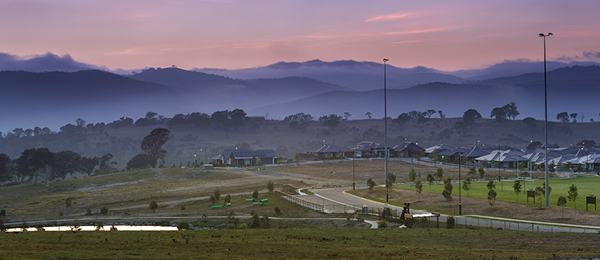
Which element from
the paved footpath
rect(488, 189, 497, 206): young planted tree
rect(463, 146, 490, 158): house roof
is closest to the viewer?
the paved footpath

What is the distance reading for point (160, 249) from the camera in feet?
75.8

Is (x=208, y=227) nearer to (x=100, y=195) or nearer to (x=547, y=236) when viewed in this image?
(x=547, y=236)

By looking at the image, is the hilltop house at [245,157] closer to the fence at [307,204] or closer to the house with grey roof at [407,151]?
the house with grey roof at [407,151]

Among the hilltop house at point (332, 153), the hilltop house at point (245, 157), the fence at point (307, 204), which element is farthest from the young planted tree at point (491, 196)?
the hilltop house at point (332, 153)

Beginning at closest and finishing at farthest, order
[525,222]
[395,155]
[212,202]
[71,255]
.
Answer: [71,255]
[525,222]
[212,202]
[395,155]

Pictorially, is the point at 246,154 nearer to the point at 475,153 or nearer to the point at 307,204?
the point at 475,153

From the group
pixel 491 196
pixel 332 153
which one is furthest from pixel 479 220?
pixel 332 153

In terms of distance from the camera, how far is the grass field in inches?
829

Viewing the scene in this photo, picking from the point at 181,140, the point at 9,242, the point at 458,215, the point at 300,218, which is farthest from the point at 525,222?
the point at 181,140

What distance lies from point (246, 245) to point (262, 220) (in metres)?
16.3

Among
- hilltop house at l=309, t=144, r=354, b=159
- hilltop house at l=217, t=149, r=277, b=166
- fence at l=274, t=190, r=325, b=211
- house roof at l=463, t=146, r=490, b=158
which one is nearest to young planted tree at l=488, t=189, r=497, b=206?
fence at l=274, t=190, r=325, b=211

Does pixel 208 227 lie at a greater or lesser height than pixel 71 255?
lesser

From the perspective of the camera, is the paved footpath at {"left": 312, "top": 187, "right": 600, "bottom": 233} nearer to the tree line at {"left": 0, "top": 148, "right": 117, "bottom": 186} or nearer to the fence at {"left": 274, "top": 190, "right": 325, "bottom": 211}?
the fence at {"left": 274, "top": 190, "right": 325, "bottom": 211}

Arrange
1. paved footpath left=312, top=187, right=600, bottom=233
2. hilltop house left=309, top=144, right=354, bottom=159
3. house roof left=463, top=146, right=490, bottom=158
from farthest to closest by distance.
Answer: hilltop house left=309, top=144, right=354, bottom=159 → house roof left=463, top=146, right=490, bottom=158 → paved footpath left=312, top=187, right=600, bottom=233
